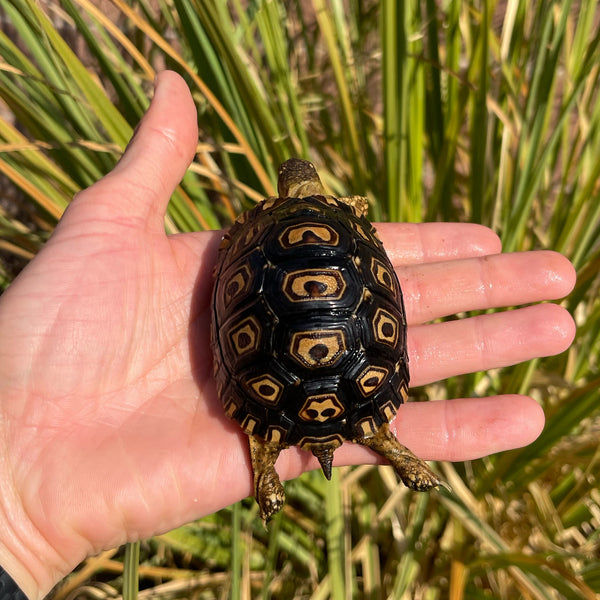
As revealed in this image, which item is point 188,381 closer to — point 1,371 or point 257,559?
point 1,371

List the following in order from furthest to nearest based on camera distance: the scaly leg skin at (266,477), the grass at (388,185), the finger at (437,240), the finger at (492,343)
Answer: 1. the finger at (437,240)
2. the finger at (492,343)
3. the grass at (388,185)
4. the scaly leg skin at (266,477)

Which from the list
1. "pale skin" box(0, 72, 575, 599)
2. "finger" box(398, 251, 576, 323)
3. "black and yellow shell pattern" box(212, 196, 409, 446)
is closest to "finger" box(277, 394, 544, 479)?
"pale skin" box(0, 72, 575, 599)

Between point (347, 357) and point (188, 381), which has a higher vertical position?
point (347, 357)

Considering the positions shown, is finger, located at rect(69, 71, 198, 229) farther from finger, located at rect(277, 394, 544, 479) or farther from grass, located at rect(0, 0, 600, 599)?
finger, located at rect(277, 394, 544, 479)

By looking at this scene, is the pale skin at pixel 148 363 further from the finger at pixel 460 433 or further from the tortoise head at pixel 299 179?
the tortoise head at pixel 299 179

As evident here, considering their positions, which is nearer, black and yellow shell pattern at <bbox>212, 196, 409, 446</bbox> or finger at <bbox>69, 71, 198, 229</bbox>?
black and yellow shell pattern at <bbox>212, 196, 409, 446</bbox>

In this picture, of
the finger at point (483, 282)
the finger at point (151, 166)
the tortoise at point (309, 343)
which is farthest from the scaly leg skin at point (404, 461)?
the finger at point (151, 166)

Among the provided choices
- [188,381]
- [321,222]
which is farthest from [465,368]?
[188,381]
